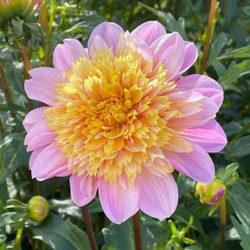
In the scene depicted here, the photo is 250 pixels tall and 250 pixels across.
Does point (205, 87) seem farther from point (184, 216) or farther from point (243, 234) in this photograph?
point (184, 216)

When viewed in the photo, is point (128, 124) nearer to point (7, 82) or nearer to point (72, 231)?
point (72, 231)

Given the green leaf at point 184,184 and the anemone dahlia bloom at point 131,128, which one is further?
the green leaf at point 184,184

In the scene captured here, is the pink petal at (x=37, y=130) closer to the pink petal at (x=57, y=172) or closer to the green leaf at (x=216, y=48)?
the pink petal at (x=57, y=172)

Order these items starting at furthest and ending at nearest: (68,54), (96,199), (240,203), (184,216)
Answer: (96,199)
(184,216)
(240,203)
(68,54)

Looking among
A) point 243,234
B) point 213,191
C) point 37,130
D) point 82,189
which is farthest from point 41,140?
point 243,234

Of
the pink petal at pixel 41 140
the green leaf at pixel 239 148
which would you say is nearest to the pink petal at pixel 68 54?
the pink petal at pixel 41 140

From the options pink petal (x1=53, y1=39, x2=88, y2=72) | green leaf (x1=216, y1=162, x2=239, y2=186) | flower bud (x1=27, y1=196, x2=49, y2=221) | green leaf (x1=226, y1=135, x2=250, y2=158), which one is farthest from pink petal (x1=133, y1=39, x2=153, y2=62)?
green leaf (x1=226, y1=135, x2=250, y2=158)
